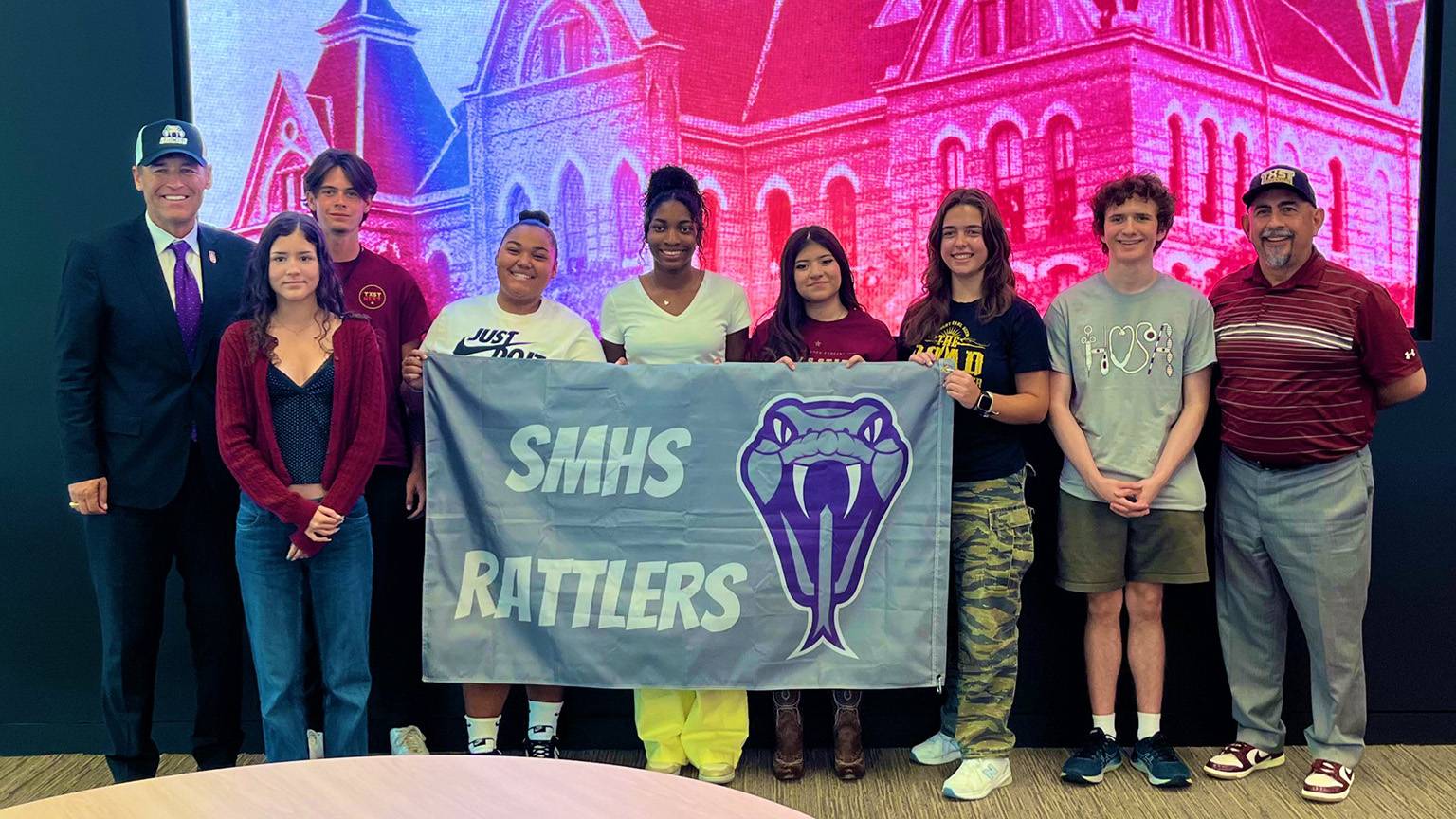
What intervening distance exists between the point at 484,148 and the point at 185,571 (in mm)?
1592

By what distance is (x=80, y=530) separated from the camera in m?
3.50

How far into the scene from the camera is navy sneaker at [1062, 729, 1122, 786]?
3.15 metres

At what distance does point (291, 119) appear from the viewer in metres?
3.67

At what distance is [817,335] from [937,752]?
50.4 inches

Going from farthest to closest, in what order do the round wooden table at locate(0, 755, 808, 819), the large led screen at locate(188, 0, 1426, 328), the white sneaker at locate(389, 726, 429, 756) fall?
the large led screen at locate(188, 0, 1426, 328) < the white sneaker at locate(389, 726, 429, 756) < the round wooden table at locate(0, 755, 808, 819)

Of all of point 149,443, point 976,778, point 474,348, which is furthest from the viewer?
point 474,348

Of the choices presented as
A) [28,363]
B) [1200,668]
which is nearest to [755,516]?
[1200,668]

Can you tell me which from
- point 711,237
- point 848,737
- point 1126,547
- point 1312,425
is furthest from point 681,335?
point 1312,425

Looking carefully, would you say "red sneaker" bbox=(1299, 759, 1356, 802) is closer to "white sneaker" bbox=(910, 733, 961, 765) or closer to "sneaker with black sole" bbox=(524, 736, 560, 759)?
"white sneaker" bbox=(910, 733, 961, 765)

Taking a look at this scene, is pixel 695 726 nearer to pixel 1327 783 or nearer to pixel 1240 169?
pixel 1327 783

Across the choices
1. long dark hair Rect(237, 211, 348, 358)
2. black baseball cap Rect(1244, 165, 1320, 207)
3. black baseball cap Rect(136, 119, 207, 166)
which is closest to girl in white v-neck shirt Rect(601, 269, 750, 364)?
long dark hair Rect(237, 211, 348, 358)

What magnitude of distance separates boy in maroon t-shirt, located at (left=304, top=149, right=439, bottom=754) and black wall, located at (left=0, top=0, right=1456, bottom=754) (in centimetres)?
19

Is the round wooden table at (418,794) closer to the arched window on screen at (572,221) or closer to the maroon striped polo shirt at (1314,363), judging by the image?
the maroon striped polo shirt at (1314,363)

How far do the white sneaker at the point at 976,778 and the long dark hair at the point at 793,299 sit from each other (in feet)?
3.99
